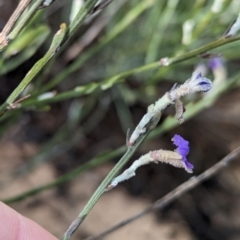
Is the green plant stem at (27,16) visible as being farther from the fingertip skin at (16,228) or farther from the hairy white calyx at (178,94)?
the fingertip skin at (16,228)

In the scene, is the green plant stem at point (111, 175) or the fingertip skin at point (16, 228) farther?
the fingertip skin at point (16, 228)

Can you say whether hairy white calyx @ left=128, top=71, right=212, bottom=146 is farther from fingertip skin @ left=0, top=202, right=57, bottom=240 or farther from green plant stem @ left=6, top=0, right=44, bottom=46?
fingertip skin @ left=0, top=202, right=57, bottom=240

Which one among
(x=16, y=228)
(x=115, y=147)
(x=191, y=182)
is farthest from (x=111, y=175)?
(x=115, y=147)

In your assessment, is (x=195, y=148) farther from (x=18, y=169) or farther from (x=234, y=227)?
(x=18, y=169)

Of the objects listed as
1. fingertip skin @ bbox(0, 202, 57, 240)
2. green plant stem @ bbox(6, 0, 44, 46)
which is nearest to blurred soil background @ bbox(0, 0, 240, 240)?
fingertip skin @ bbox(0, 202, 57, 240)

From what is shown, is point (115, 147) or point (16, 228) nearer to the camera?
point (16, 228)

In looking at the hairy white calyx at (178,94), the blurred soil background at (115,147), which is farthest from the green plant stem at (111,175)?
the blurred soil background at (115,147)

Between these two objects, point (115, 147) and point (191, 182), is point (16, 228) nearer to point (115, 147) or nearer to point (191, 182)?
point (191, 182)
